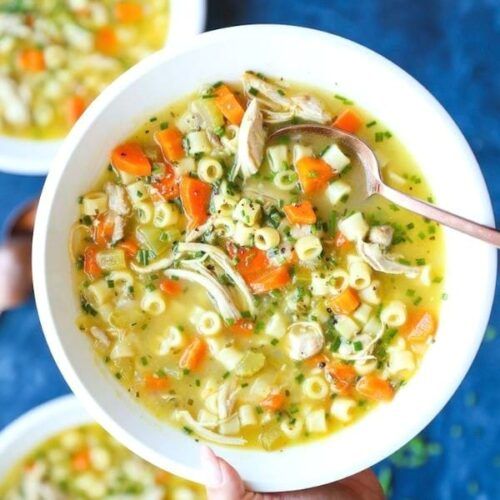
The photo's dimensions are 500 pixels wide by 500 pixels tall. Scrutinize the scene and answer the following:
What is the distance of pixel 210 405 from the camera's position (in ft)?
7.27

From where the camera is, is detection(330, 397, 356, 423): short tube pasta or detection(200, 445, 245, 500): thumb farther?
detection(330, 397, 356, 423): short tube pasta

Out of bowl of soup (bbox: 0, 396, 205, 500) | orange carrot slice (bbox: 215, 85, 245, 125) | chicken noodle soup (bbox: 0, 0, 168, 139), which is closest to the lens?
orange carrot slice (bbox: 215, 85, 245, 125)

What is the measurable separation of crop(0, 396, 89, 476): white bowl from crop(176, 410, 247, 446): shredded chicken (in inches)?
22.8

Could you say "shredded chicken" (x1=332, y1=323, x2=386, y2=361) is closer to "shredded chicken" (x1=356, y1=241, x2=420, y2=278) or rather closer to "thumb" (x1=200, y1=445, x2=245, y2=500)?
"shredded chicken" (x1=356, y1=241, x2=420, y2=278)

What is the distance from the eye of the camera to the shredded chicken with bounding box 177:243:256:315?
6.98ft

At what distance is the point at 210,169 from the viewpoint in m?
2.11

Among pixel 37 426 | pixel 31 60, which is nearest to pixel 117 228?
pixel 31 60

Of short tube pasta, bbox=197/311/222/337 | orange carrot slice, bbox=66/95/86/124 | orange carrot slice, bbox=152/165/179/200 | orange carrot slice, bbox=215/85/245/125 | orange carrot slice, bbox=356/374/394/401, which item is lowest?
orange carrot slice, bbox=356/374/394/401

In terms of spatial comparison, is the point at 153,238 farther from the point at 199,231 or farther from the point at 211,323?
the point at 211,323

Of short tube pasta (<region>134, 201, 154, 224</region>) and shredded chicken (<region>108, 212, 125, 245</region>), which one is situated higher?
short tube pasta (<region>134, 201, 154, 224</region>)

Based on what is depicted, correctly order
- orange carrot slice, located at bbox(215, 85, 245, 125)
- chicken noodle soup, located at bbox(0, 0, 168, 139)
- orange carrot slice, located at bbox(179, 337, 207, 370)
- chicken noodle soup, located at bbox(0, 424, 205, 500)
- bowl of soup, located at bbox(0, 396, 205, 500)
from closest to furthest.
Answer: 1. orange carrot slice, located at bbox(215, 85, 245, 125)
2. orange carrot slice, located at bbox(179, 337, 207, 370)
3. chicken noodle soup, located at bbox(0, 0, 168, 139)
4. bowl of soup, located at bbox(0, 396, 205, 500)
5. chicken noodle soup, located at bbox(0, 424, 205, 500)

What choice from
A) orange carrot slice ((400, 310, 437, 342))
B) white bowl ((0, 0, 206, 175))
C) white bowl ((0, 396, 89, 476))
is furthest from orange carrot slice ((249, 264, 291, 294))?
white bowl ((0, 396, 89, 476))

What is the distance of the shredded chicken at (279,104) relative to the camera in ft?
6.89

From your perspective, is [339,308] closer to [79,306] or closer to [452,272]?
[452,272]
